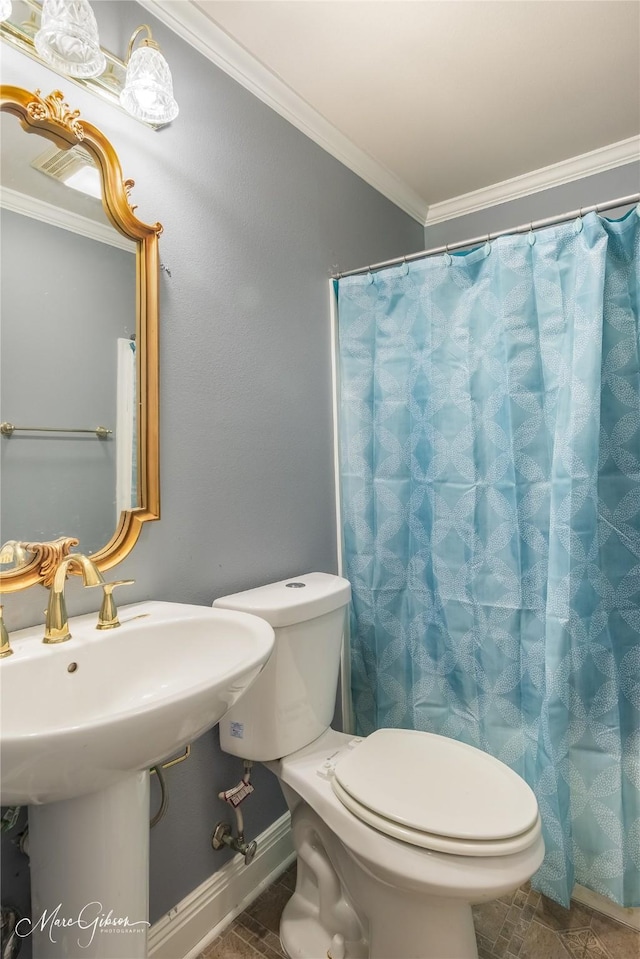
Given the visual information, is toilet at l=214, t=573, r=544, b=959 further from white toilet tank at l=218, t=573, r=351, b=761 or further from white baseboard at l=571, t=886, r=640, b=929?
white baseboard at l=571, t=886, r=640, b=929

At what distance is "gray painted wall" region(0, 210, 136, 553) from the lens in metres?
0.97

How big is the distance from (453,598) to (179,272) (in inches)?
46.6

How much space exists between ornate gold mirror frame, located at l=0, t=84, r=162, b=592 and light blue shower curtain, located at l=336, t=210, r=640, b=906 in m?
0.76

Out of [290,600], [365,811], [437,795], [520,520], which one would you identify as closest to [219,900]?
[365,811]

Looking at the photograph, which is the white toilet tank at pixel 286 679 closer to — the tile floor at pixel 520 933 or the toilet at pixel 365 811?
the toilet at pixel 365 811

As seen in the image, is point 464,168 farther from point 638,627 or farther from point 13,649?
point 13,649

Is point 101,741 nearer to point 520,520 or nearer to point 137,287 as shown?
point 137,287

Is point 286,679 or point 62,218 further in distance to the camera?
point 286,679

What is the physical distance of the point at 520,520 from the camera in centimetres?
140

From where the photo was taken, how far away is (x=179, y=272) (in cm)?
128

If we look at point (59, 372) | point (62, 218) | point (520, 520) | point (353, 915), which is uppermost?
point (62, 218)

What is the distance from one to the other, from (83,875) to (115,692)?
0.27 meters

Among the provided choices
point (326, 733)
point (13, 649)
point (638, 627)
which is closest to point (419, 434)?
point (638, 627)

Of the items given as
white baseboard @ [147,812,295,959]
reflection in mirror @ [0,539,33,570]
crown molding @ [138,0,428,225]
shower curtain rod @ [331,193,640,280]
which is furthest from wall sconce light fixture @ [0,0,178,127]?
white baseboard @ [147,812,295,959]
